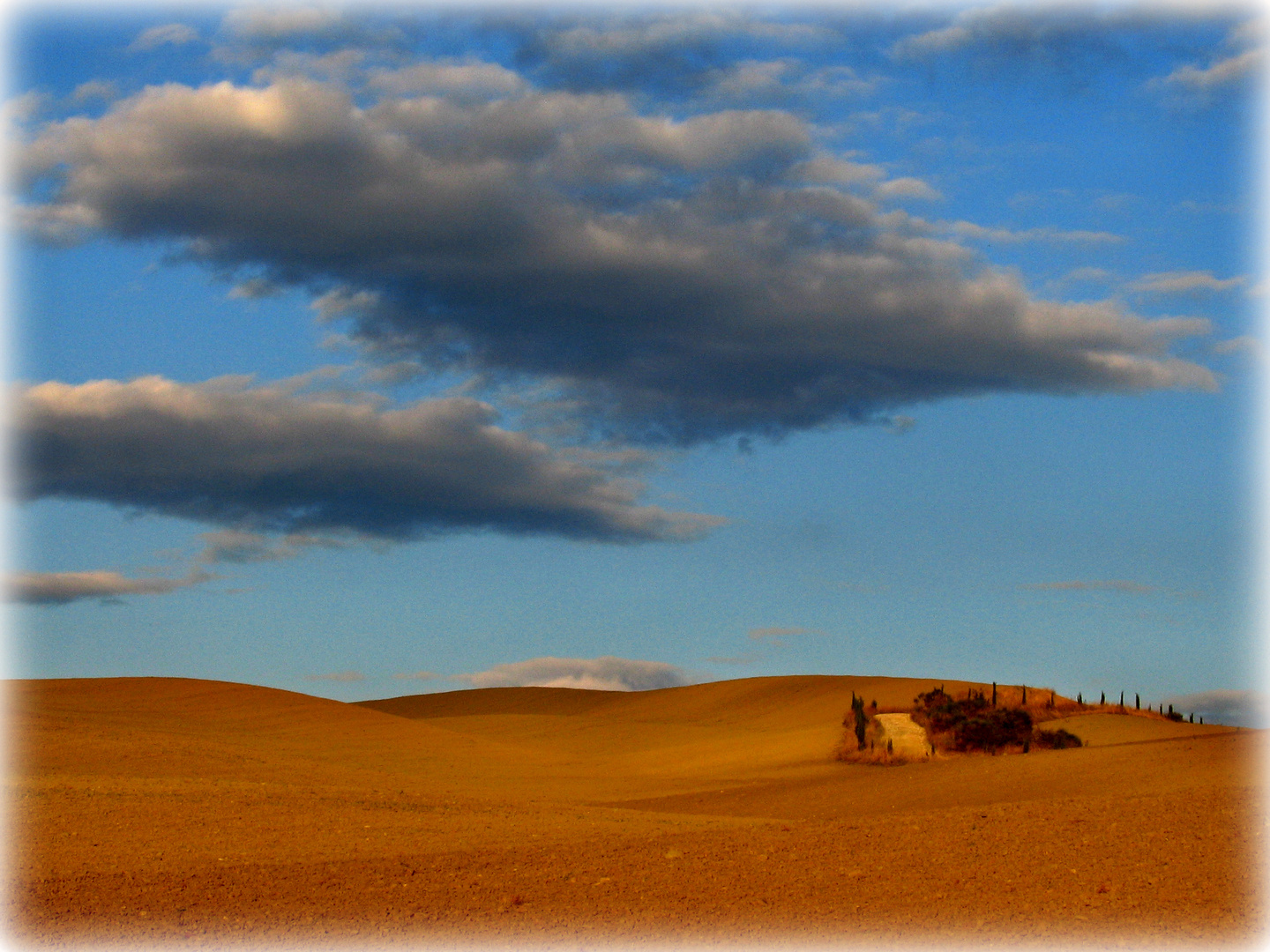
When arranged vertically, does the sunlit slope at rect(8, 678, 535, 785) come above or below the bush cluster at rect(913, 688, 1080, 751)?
below

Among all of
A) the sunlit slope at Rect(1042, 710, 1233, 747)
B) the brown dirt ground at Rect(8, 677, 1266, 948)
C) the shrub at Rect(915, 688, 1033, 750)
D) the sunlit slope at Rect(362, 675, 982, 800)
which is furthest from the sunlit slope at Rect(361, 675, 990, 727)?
the brown dirt ground at Rect(8, 677, 1266, 948)

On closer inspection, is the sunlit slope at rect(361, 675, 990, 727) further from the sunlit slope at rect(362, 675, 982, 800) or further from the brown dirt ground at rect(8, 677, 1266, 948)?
the brown dirt ground at rect(8, 677, 1266, 948)

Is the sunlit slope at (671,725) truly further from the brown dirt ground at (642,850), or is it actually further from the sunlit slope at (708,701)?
the brown dirt ground at (642,850)

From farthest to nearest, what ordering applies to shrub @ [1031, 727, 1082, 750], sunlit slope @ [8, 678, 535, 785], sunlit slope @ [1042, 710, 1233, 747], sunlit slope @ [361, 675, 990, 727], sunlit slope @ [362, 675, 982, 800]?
sunlit slope @ [361, 675, 990, 727]
sunlit slope @ [362, 675, 982, 800]
shrub @ [1031, 727, 1082, 750]
sunlit slope @ [1042, 710, 1233, 747]
sunlit slope @ [8, 678, 535, 785]

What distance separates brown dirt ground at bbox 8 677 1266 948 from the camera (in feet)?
32.7

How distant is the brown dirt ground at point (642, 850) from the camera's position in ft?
32.7

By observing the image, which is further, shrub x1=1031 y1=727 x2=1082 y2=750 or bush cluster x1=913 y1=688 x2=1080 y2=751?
bush cluster x1=913 y1=688 x2=1080 y2=751

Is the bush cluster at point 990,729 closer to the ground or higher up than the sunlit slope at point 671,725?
higher up

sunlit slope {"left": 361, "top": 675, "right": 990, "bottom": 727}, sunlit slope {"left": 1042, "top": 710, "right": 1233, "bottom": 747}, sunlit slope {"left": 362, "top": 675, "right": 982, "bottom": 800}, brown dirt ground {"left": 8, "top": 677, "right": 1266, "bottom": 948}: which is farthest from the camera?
sunlit slope {"left": 361, "top": 675, "right": 990, "bottom": 727}

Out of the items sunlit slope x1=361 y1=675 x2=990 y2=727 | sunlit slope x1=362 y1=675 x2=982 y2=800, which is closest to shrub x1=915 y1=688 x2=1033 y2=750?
sunlit slope x1=362 y1=675 x2=982 y2=800

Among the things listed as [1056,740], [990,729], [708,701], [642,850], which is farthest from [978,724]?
[708,701]

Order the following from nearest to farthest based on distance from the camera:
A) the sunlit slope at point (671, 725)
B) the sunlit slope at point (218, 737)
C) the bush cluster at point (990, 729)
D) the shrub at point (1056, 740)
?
the sunlit slope at point (218, 737) → the shrub at point (1056, 740) → the bush cluster at point (990, 729) → the sunlit slope at point (671, 725)

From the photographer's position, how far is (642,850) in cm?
1315

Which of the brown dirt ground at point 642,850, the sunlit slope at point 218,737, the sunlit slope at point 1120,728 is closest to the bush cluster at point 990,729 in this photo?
the sunlit slope at point 1120,728
